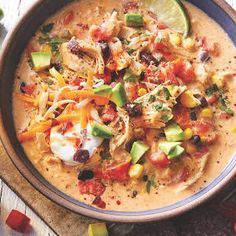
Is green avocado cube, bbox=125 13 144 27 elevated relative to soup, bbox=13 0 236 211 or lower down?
elevated

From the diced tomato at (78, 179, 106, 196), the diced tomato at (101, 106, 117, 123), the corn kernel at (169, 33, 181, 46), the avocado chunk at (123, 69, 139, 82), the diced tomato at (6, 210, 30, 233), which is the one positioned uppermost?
the corn kernel at (169, 33, 181, 46)

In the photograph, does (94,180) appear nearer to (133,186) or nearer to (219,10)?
(133,186)

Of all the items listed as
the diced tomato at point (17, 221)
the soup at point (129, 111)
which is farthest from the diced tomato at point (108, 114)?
the diced tomato at point (17, 221)

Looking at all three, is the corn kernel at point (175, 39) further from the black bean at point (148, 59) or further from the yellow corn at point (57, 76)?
the yellow corn at point (57, 76)

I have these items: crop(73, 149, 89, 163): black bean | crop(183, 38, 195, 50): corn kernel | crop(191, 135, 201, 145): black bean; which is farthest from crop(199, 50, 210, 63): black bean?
crop(73, 149, 89, 163): black bean

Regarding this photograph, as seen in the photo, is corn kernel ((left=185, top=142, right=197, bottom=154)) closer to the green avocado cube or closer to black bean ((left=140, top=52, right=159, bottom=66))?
black bean ((left=140, top=52, right=159, bottom=66))

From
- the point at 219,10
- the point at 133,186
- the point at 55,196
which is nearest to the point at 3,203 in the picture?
the point at 55,196

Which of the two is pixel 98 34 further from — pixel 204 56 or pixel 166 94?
pixel 204 56
